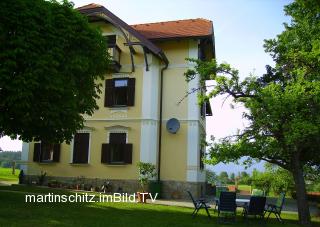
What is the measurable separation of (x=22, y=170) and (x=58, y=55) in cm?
1134

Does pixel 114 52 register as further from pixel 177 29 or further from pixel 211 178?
pixel 211 178

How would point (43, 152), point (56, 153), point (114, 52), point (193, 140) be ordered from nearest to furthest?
point (193, 140), point (114, 52), point (56, 153), point (43, 152)

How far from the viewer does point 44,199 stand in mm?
14852

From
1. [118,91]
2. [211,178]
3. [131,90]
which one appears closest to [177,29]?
[131,90]

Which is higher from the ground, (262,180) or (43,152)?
(43,152)

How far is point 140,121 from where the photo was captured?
67.3ft

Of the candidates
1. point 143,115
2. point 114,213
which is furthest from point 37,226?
point 143,115

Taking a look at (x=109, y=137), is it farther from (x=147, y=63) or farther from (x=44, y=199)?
(x=44, y=199)

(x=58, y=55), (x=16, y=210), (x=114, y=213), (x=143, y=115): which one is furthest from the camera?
(x=143, y=115)

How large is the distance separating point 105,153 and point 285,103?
11.8m

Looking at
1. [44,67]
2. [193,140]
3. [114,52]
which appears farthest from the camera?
[114,52]

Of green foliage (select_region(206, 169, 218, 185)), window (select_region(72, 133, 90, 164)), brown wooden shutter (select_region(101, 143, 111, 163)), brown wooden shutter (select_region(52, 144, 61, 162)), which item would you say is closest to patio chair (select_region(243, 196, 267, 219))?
brown wooden shutter (select_region(101, 143, 111, 163))

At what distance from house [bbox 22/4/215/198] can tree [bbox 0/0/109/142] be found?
590 centimetres

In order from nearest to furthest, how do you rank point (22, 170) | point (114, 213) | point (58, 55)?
point (114, 213)
point (58, 55)
point (22, 170)
